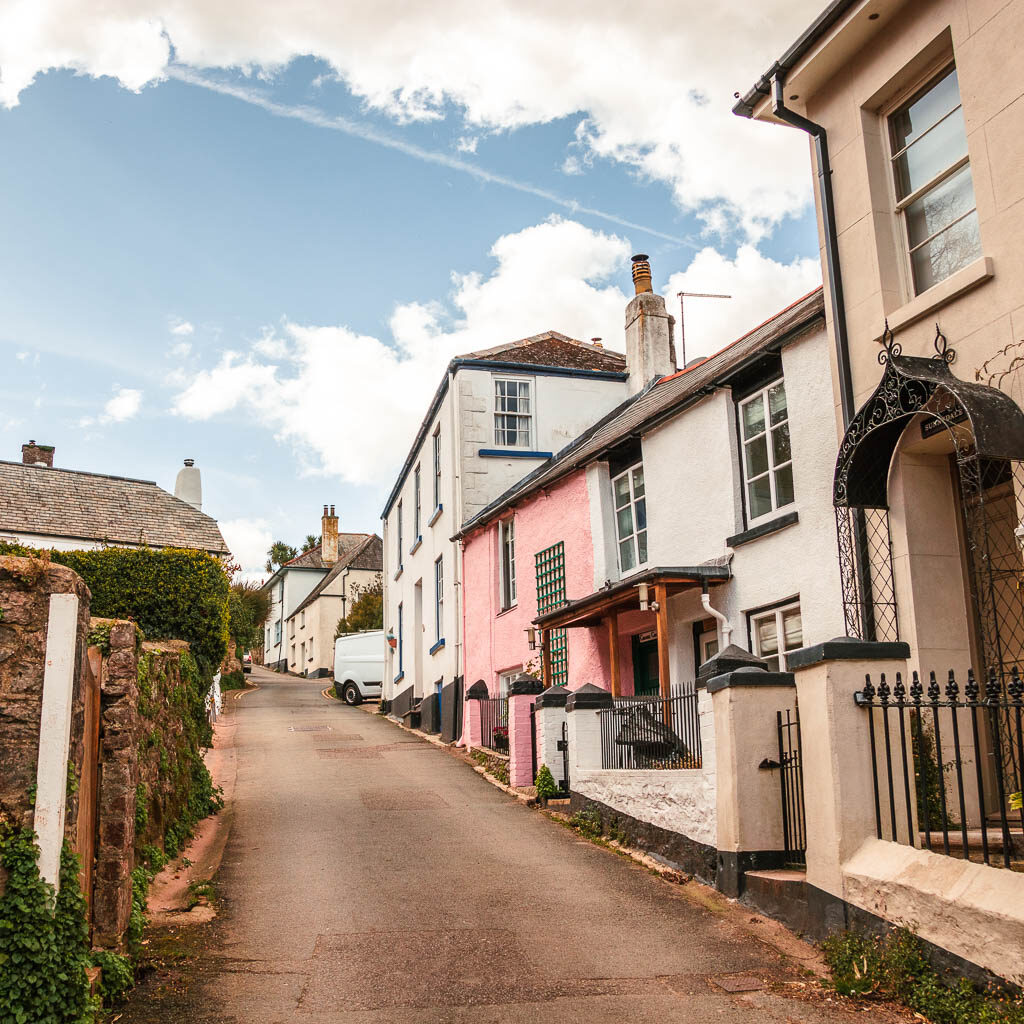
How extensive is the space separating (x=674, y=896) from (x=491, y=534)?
12675mm

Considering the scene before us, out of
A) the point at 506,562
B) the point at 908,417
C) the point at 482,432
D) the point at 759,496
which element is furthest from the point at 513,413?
the point at 908,417

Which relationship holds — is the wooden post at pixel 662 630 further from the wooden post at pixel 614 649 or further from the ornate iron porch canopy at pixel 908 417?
the ornate iron porch canopy at pixel 908 417

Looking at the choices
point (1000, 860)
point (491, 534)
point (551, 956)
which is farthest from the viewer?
point (491, 534)

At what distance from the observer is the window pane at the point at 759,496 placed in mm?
12461

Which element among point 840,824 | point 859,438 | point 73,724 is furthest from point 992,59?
point 73,724

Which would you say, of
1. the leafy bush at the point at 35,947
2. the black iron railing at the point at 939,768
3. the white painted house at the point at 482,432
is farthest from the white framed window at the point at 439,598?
the leafy bush at the point at 35,947

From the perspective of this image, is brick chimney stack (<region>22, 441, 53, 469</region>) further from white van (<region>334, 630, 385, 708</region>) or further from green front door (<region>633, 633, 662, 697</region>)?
green front door (<region>633, 633, 662, 697</region>)

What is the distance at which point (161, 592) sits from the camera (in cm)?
1510

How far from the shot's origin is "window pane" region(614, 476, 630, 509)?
16.0m

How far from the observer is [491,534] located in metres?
20.9

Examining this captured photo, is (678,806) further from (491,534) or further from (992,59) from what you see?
(491,534)

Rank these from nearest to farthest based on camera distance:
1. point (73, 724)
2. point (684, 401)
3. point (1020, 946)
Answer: point (1020, 946) → point (73, 724) → point (684, 401)

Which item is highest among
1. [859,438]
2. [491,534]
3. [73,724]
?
[491,534]

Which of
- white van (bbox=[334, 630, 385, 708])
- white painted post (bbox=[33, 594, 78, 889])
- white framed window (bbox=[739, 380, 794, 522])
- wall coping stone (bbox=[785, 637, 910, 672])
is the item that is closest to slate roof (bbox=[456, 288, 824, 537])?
white framed window (bbox=[739, 380, 794, 522])
